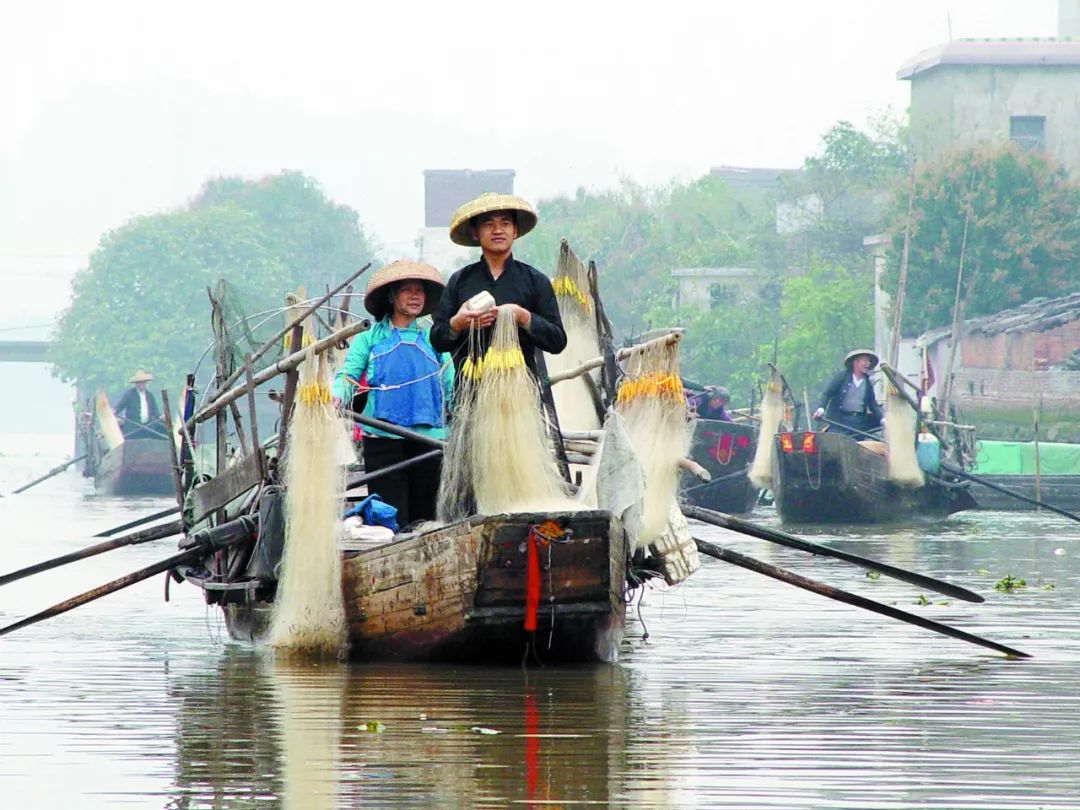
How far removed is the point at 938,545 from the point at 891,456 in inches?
167

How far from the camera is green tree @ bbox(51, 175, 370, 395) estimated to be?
2581 inches

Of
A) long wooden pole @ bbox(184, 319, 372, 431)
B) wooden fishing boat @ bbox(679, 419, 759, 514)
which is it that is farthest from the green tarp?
long wooden pole @ bbox(184, 319, 372, 431)

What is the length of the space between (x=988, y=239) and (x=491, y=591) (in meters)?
35.7

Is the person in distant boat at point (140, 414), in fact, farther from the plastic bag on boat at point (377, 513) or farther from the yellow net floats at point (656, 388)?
the yellow net floats at point (656, 388)

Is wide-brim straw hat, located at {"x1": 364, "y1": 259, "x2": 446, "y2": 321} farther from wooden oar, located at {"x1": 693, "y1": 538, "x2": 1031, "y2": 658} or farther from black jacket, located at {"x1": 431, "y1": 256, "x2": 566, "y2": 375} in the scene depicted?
wooden oar, located at {"x1": 693, "y1": 538, "x2": 1031, "y2": 658}

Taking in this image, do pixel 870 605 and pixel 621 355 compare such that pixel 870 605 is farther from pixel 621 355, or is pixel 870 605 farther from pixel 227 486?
pixel 227 486

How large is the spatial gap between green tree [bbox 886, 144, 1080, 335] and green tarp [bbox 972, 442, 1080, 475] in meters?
10.2

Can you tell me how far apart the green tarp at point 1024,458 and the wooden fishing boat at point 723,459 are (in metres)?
3.66

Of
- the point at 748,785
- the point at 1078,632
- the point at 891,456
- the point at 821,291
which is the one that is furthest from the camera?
the point at 821,291

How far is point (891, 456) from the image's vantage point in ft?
79.6

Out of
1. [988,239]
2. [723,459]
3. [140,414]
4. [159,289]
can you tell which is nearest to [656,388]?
[723,459]

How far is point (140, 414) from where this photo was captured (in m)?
36.8

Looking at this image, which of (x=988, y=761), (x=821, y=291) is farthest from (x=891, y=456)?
(x=821, y=291)

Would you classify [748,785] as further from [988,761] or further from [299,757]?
[299,757]
